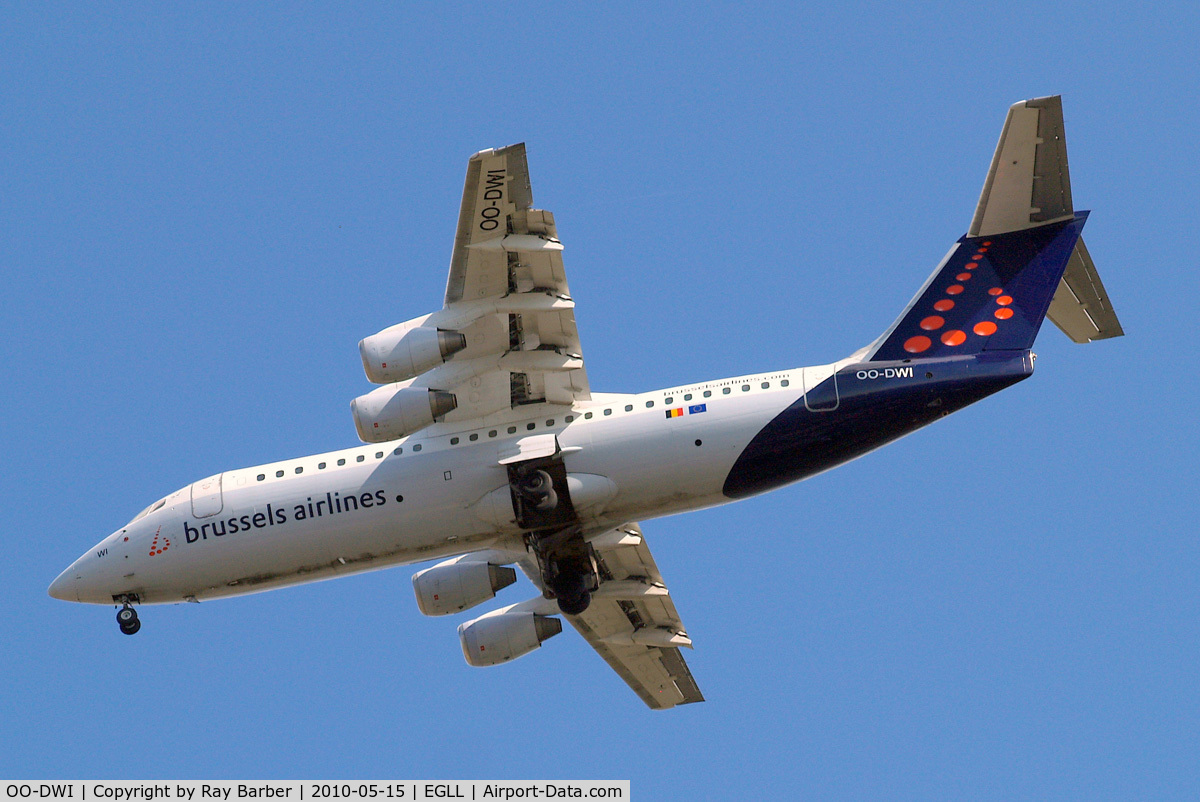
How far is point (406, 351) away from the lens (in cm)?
1919

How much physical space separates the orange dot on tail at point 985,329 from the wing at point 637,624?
18.3ft

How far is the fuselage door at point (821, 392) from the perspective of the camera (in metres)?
19.7

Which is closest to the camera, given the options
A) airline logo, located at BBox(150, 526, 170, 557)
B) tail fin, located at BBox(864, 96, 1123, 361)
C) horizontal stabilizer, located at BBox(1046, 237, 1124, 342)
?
tail fin, located at BBox(864, 96, 1123, 361)

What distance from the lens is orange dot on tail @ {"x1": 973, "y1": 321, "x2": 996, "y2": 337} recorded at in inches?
787

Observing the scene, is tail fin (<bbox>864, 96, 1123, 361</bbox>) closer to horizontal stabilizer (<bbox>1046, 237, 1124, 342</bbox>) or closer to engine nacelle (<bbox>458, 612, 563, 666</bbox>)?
horizontal stabilizer (<bbox>1046, 237, 1124, 342</bbox>)

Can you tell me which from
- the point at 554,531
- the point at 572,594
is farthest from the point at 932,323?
the point at 572,594

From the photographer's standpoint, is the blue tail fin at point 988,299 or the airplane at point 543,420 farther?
the blue tail fin at point 988,299

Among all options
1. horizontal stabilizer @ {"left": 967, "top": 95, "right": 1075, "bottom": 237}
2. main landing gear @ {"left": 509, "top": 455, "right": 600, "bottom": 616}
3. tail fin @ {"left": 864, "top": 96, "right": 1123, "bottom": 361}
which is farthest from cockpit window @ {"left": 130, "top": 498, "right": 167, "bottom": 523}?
horizontal stabilizer @ {"left": 967, "top": 95, "right": 1075, "bottom": 237}

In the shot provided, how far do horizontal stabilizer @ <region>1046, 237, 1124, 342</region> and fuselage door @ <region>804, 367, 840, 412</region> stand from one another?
3028 millimetres

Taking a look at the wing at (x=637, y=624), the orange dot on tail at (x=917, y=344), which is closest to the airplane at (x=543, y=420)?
the orange dot on tail at (x=917, y=344)

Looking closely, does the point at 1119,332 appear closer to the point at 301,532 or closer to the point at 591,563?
the point at 591,563

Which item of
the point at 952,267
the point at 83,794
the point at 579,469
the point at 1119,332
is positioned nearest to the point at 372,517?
the point at 579,469

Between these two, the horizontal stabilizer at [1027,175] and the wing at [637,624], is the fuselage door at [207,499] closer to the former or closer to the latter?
the wing at [637,624]
